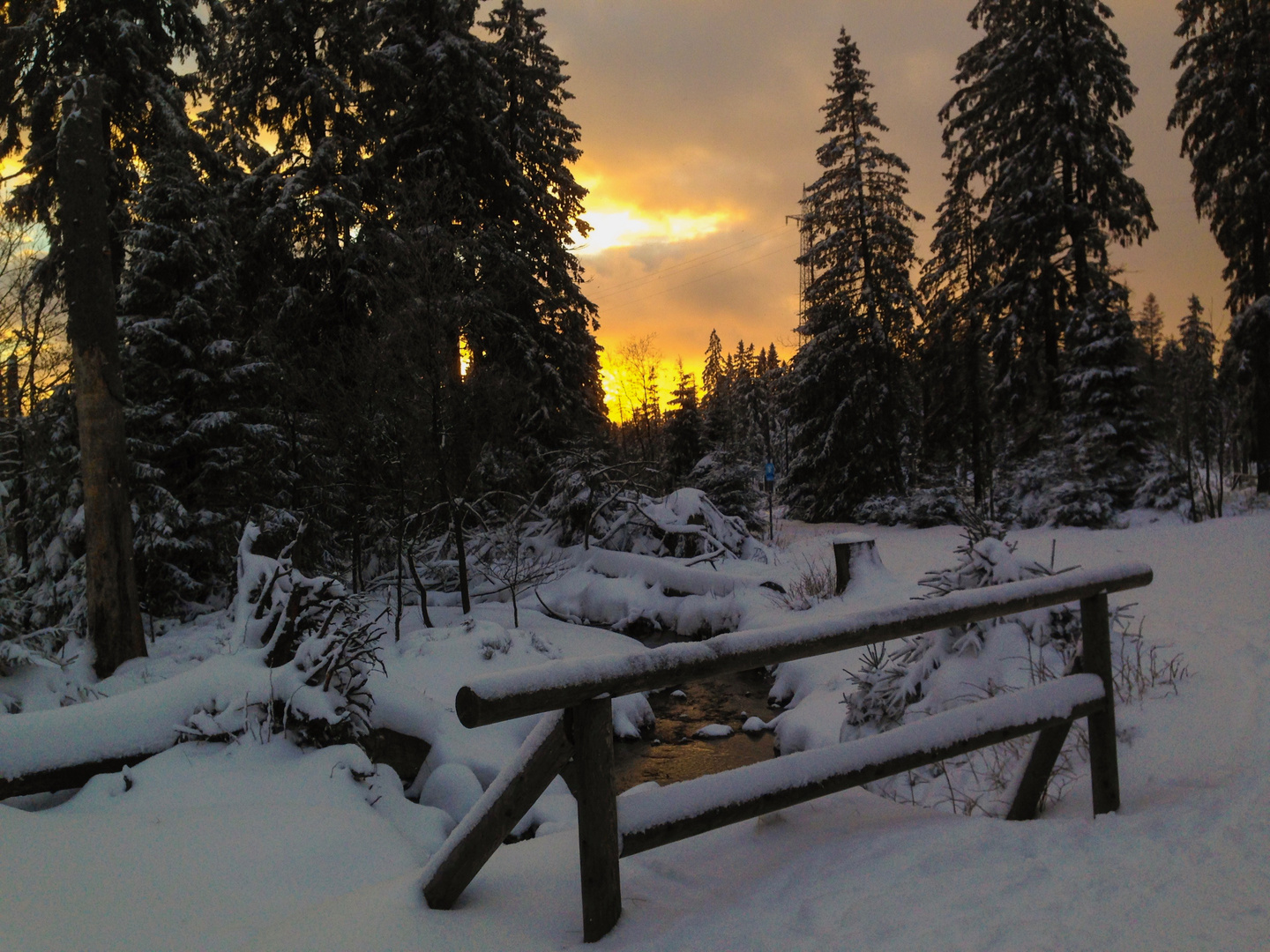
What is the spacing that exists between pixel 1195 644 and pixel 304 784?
675 cm

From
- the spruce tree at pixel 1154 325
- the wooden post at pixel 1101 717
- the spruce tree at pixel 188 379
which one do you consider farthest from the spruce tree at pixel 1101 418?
the spruce tree at pixel 1154 325

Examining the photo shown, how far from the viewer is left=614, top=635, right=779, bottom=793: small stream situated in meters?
6.84

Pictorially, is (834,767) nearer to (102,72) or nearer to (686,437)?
(102,72)

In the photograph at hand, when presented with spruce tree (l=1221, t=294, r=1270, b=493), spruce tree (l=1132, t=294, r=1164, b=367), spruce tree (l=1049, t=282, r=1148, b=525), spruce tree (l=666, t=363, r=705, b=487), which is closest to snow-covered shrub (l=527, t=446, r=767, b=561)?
spruce tree (l=1049, t=282, r=1148, b=525)

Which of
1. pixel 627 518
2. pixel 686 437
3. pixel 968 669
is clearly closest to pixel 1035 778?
pixel 968 669

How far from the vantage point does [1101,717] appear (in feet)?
10.7

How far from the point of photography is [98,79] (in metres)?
8.30

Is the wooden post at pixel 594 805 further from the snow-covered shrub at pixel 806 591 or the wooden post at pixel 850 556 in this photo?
the wooden post at pixel 850 556

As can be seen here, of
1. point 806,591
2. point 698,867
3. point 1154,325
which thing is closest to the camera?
point 698,867

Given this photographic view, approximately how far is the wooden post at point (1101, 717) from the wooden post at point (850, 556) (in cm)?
661

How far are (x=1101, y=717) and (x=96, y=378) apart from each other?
31.8 feet

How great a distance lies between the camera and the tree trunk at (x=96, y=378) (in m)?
7.93

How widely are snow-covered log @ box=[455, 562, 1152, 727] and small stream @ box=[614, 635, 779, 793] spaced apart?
10.1ft

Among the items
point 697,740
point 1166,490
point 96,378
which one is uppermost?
point 96,378
